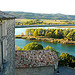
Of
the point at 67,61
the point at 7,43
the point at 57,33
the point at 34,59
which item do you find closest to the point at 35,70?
the point at 34,59

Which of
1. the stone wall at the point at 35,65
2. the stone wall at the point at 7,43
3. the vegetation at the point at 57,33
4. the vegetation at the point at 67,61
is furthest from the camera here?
the vegetation at the point at 57,33

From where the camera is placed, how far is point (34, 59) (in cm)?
811

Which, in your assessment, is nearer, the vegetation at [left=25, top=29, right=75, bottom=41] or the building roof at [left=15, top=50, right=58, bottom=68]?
the building roof at [left=15, top=50, right=58, bottom=68]

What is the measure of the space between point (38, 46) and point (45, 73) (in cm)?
546

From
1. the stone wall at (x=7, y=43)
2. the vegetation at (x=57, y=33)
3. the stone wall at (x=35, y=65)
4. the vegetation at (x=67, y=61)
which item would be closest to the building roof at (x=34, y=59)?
the stone wall at (x=35, y=65)

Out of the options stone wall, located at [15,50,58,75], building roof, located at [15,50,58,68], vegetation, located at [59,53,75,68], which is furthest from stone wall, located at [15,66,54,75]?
vegetation, located at [59,53,75,68]

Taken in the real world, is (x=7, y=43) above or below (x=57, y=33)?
above

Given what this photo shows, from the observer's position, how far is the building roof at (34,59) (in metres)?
7.74

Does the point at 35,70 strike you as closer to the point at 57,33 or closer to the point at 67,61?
the point at 67,61

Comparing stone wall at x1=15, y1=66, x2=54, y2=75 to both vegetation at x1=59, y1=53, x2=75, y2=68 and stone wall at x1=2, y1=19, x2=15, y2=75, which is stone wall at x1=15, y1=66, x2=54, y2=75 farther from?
vegetation at x1=59, y1=53, x2=75, y2=68

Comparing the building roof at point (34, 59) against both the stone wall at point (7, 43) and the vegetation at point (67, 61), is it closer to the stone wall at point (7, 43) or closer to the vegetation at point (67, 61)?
the stone wall at point (7, 43)

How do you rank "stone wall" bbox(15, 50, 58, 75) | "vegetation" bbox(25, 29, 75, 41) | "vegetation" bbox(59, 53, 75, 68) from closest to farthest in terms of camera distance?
1. "stone wall" bbox(15, 50, 58, 75)
2. "vegetation" bbox(59, 53, 75, 68)
3. "vegetation" bbox(25, 29, 75, 41)

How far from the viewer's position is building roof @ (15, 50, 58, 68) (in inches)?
305

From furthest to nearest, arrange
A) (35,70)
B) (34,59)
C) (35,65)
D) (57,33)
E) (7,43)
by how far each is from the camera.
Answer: (57,33) < (34,59) < (35,70) < (35,65) < (7,43)
